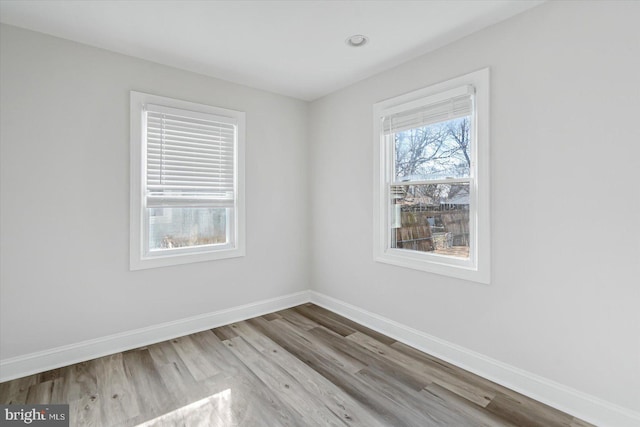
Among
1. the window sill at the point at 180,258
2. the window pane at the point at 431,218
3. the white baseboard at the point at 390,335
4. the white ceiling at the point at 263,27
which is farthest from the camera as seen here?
the window sill at the point at 180,258

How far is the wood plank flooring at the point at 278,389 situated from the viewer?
1915mm

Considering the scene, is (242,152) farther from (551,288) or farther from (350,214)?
(551,288)

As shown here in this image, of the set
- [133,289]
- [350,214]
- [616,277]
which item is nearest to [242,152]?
[350,214]

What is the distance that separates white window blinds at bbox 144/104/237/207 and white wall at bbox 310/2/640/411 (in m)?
2.14

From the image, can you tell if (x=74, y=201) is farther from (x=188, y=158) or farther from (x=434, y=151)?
(x=434, y=151)

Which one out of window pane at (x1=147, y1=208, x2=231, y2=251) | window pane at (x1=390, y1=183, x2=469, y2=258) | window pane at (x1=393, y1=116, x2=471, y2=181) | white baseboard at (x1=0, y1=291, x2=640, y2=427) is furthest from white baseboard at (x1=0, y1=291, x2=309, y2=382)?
window pane at (x1=393, y1=116, x2=471, y2=181)

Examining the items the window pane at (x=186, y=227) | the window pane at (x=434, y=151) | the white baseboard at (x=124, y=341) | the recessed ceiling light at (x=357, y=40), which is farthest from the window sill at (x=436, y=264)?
the recessed ceiling light at (x=357, y=40)

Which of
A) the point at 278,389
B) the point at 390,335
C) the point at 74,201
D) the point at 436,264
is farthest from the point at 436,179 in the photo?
the point at 74,201

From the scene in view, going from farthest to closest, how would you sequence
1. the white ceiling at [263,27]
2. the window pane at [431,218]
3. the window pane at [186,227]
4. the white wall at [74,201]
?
the window pane at [186,227] < the window pane at [431,218] < the white wall at [74,201] < the white ceiling at [263,27]

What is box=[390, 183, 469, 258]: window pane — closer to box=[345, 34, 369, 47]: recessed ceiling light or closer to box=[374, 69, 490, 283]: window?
box=[374, 69, 490, 283]: window

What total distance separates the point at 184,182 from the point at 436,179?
238cm

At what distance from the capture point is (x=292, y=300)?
395 cm

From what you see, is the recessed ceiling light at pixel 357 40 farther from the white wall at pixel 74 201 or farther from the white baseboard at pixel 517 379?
the white baseboard at pixel 517 379

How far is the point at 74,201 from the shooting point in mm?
2539
